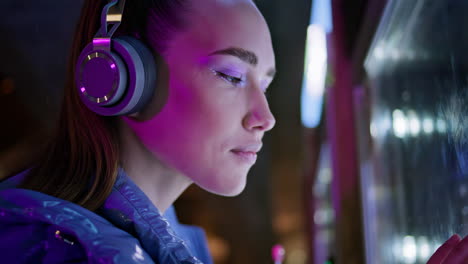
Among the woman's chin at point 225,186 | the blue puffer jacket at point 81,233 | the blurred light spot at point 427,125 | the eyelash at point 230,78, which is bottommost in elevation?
the blue puffer jacket at point 81,233

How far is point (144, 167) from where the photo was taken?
856mm

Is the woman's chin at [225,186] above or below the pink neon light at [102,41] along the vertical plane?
below

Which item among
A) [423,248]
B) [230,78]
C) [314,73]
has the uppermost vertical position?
[314,73]

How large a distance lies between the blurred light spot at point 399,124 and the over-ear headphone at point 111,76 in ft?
1.92

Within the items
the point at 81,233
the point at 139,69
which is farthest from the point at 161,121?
the point at 81,233

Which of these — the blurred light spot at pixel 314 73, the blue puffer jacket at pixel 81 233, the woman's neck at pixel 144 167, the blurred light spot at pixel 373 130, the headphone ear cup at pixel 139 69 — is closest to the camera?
the blue puffer jacket at pixel 81 233

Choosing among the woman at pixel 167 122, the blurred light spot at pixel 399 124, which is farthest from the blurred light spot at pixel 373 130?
the woman at pixel 167 122

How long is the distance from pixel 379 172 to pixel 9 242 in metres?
1.02

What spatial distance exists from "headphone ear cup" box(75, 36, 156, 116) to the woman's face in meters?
0.08

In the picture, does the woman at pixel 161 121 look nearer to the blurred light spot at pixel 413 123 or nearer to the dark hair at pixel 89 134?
the dark hair at pixel 89 134

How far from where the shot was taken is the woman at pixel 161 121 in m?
0.73

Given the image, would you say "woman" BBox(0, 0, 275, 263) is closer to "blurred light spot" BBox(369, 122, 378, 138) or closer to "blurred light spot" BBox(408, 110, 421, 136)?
"blurred light spot" BBox(408, 110, 421, 136)

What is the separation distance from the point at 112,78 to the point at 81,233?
0.79 feet

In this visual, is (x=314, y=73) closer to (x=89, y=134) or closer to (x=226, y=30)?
(x=226, y=30)
